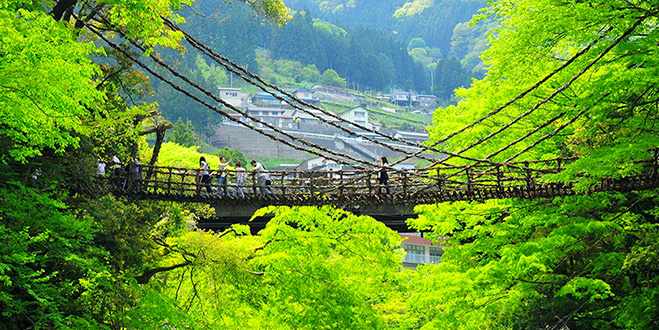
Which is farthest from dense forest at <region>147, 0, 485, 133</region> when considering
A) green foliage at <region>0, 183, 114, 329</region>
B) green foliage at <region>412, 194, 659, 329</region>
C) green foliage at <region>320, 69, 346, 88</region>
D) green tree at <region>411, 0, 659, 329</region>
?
green foliage at <region>0, 183, 114, 329</region>

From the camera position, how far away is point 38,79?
870 centimetres

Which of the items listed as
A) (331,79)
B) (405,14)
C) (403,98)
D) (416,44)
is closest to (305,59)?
(331,79)

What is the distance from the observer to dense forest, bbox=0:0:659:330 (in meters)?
9.38

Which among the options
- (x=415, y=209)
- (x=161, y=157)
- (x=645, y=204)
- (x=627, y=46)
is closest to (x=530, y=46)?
(x=627, y=46)

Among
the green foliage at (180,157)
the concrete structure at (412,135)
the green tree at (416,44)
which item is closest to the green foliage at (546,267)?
the green foliage at (180,157)

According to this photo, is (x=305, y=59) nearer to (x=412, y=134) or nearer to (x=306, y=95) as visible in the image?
(x=306, y=95)

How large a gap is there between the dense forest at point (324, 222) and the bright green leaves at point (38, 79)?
0.08ft

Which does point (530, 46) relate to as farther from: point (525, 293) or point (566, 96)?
point (525, 293)

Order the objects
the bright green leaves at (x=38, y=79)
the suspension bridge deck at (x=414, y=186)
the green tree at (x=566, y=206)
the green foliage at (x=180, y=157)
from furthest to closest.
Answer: the green foliage at (x=180, y=157) → the suspension bridge deck at (x=414, y=186) → the green tree at (x=566, y=206) → the bright green leaves at (x=38, y=79)

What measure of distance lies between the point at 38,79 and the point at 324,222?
22.7 ft

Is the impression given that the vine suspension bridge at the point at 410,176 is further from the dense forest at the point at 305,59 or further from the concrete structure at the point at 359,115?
the concrete structure at the point at 359,115

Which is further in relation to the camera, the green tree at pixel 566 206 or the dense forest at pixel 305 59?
the dense forest at pixel 305 59

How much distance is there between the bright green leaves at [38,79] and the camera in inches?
337

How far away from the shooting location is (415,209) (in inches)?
581
